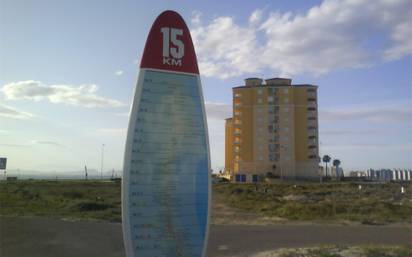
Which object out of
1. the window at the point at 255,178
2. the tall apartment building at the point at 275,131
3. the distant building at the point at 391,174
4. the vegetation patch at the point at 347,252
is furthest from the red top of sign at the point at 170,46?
the distant building at the point at 391,174

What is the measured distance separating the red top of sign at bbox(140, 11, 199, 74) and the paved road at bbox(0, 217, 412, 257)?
21.6 feet

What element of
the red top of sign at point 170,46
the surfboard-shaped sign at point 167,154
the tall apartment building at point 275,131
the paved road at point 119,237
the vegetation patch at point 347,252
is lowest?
the paved road at point 119,237

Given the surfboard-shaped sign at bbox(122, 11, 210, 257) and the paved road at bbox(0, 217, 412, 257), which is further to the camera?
the paved road at bbox(0, 217, 412, 257)

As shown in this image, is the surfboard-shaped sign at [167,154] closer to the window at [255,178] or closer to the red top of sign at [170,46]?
the red top of sign at [170,46]

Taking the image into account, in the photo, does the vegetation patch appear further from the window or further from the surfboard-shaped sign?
the window

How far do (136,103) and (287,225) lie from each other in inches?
540

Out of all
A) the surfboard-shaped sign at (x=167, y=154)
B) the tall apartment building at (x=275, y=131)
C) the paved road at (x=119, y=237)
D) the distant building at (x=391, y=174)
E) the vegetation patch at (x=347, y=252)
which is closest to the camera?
the surfboard-shaped sign at (x=167, y=154)

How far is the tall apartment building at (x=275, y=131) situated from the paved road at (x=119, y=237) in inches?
2297

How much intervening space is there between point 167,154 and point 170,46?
144 centimetres

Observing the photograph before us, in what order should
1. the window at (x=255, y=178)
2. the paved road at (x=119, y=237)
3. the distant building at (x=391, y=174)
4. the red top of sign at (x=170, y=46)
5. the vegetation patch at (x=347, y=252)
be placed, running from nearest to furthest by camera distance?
1. the red top of sign at (x=170, y=46)
2. the vegetation patch at (x=347, y=252)
3. the paved road at (x=119, y=237)
4. the window at (x=255, y=178)
5. the distant building at (x=391, y=174)

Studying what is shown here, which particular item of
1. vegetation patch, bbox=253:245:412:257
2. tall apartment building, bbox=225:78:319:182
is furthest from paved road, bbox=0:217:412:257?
tall apartment building, bbox=225:78:319:182

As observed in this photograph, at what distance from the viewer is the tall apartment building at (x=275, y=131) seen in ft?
248

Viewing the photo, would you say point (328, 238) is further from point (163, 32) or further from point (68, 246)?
point (163, 32)

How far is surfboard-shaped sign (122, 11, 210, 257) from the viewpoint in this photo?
225 inches
